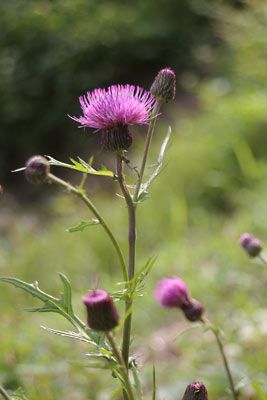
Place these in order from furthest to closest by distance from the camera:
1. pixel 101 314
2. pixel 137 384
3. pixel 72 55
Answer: pixel 72 55 < pixel 137 384 < pixel 101 314

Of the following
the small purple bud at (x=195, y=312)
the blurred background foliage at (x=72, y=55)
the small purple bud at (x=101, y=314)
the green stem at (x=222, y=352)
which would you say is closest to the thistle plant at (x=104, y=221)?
the small purple bud at (x=101, y=314)

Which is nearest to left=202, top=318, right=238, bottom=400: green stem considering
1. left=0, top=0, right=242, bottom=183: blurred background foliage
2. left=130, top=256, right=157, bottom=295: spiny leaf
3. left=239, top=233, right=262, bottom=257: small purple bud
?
left=239, top=233, right=262, bottom=257: small purple bud

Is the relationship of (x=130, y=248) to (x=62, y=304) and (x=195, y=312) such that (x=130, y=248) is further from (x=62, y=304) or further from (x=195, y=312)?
(x=195, y=312)

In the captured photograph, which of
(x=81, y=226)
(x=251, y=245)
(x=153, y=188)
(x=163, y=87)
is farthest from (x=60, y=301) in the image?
(x=153, y=188)

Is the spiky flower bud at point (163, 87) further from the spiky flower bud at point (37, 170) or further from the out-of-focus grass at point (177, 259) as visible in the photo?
the out-of-focus grass at point (177, 259)

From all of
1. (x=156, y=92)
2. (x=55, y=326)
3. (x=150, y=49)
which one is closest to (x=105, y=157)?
(x=150, y=49)

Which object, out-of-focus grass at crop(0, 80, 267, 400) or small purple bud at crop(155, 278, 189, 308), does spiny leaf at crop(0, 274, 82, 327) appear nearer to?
out-of-focus grass at crop(0, 80, 267, 400)
